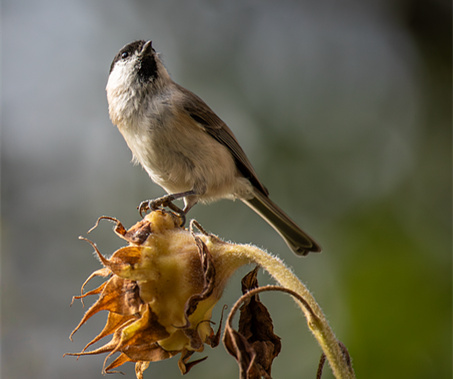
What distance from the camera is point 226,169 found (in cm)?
303

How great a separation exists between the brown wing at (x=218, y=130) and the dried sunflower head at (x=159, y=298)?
5.62 ft

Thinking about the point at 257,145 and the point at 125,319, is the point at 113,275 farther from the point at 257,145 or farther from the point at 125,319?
the point at 257,145

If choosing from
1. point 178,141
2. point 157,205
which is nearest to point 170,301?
point 157,205

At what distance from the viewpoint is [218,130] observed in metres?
3.21

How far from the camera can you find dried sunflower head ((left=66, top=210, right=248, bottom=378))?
1416 mm

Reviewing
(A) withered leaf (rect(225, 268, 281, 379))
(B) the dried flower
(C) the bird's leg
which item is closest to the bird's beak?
(C) the bird's leg

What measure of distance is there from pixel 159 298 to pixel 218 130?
6.25 ft

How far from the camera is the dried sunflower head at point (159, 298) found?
1416 mm

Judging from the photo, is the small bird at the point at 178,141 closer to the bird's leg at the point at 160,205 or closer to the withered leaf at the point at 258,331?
the bird's leg at the point at 160,205

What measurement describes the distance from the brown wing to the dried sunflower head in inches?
67.4

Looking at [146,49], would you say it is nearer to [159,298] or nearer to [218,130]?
[218,130]

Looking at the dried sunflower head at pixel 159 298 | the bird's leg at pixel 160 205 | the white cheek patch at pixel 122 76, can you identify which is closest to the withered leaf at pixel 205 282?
the dried sunflower head at pixel 159 298

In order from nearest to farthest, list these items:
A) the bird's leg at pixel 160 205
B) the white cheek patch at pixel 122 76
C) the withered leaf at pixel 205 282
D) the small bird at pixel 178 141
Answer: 1. the withered leaf at pixel 205 282
2. the bird's leg at pixel 160 205
3. the small bird at pixel 178 141
4. the white cheek patch at pixel 122 76

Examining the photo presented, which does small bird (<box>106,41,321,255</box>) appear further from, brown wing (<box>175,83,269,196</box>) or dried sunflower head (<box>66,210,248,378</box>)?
dried sunflower head (<box>66,210,248,378</box>)
